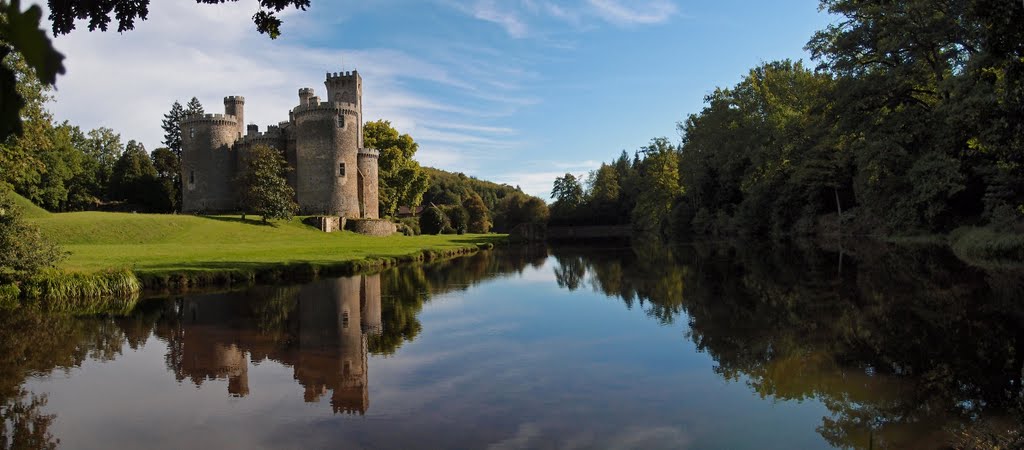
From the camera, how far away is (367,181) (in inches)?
2023

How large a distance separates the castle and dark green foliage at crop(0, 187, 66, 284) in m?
32.1

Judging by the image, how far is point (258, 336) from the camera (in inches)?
458

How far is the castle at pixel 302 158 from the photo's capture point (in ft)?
157

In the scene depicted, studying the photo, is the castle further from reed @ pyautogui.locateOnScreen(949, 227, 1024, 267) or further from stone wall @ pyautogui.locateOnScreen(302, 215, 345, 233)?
reed @ pyautogui.locateOnScreen(949, 227, 1024, 267)

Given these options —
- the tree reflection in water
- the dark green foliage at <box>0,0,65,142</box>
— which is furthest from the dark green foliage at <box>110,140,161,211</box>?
the dark green foliage at <box>0,0,65,142</box>

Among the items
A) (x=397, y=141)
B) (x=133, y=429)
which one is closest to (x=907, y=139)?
(x=133, y=429)

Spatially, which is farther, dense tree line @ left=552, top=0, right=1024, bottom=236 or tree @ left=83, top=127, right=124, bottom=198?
tree @ left=83, top=127, right=124, bottom=198

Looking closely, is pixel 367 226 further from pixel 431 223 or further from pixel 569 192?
pixel 569 192

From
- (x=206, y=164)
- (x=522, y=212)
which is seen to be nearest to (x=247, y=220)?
(x=206, y=164)

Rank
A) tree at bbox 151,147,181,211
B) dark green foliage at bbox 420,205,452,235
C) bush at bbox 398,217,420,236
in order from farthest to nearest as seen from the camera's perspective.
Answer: dark green foliage at bbox 420,205,452,235, tree at bbox 151,147,181,211, bush at bbox 398,217,420,236

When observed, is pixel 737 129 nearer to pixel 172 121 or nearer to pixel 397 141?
pixel 397 141

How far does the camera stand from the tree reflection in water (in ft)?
19.8

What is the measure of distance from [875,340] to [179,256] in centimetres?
2293

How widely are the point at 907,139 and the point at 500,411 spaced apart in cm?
2459
